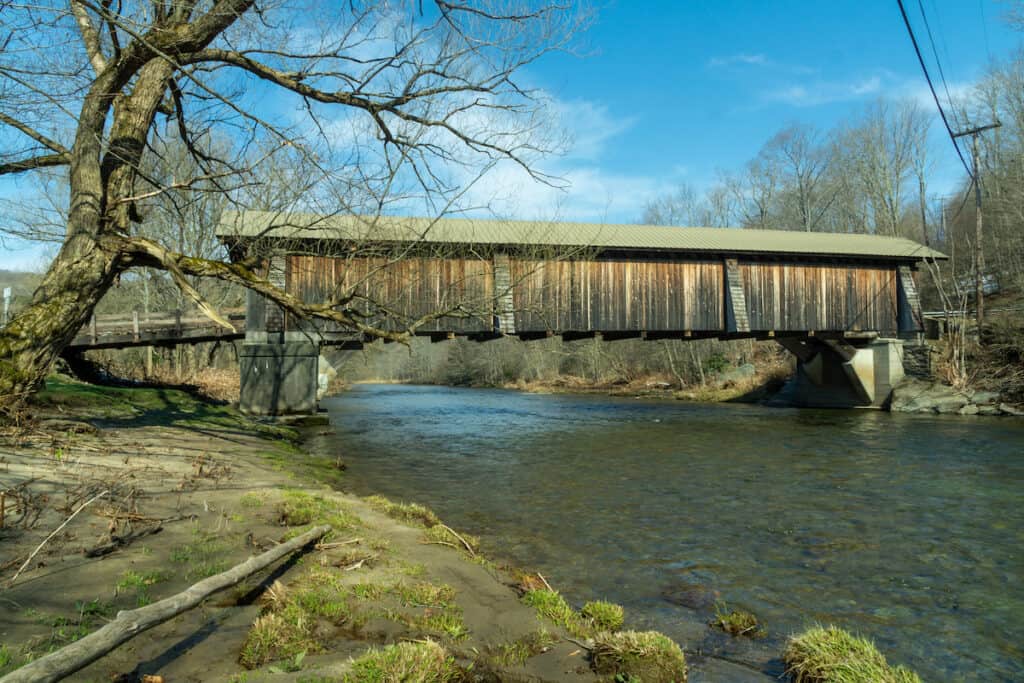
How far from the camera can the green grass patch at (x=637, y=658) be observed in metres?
3.55

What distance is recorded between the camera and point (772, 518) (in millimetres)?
8391

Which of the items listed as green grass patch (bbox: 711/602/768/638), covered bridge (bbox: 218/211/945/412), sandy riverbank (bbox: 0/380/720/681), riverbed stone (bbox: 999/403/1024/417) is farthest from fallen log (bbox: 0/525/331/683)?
riverbed stone (bbox: 999/403/1024/417)

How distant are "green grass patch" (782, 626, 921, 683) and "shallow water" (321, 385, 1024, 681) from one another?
2.76 ft

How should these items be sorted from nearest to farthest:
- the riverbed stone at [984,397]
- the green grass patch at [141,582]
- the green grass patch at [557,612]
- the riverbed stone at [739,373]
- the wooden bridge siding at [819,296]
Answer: the green grass patch at [141,582], the green grass patch at [557,612], the riverbed stone at [984,397], the wooden bridge siding at [819,296], the riverbed stone at [739,373]

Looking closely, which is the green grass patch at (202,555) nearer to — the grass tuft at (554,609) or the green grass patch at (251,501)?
the green grass patch at (251,501)

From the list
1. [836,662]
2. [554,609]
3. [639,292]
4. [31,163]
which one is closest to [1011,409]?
[639,292]

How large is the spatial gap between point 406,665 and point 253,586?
5.41ft

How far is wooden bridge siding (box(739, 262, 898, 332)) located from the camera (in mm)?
23875

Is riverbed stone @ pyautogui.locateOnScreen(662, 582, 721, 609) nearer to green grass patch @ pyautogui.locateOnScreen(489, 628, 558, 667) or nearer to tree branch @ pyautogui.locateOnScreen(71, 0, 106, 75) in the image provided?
green grass patch @ pyautogui.locateOnScreen(489, 628, 558, 667)

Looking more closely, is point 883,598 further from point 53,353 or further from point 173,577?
point 53,353

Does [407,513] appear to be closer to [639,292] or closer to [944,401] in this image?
[639,292]

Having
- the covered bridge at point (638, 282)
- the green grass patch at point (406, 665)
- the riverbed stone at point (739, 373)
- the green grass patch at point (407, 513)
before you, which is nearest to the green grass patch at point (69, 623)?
the green grass patch at point (406, 665)

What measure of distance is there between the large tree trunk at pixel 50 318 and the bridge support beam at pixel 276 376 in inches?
451

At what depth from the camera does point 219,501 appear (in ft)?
20.6
